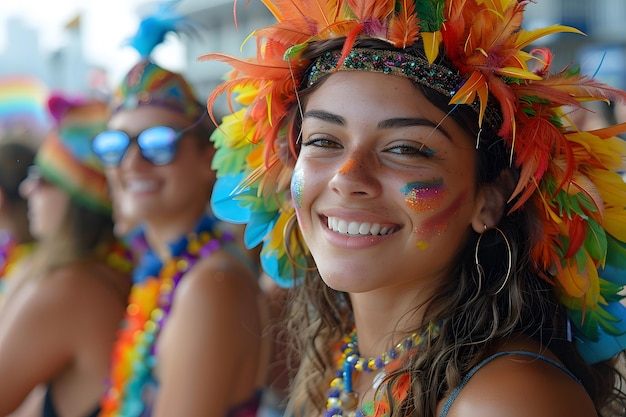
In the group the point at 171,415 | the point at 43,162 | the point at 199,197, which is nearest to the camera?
the point at 171,415

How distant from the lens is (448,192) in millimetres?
1669

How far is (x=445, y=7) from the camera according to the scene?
1.67m

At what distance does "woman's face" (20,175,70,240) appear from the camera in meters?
3.42

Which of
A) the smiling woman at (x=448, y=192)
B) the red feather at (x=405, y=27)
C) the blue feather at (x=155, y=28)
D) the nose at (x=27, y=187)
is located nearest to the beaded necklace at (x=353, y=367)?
the smiling woman at (x=448, y=192)

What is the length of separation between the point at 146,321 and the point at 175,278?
0.21m

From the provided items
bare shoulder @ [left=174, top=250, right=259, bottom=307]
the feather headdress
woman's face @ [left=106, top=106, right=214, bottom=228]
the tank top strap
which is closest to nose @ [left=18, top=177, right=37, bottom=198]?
woman's face @ [left=106, top=106, right=214, bottom=228]

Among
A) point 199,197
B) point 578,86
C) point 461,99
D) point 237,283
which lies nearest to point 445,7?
point 461,99

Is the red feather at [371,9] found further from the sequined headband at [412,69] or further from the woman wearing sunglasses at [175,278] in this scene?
the woman wearing sunglasses at [175,278]

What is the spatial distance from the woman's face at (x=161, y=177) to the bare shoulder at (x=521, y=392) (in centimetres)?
179

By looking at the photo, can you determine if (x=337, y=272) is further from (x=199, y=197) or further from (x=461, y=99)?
(x=199, y=197)

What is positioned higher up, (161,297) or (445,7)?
(445,7)

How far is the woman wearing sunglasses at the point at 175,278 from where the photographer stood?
2.56 m

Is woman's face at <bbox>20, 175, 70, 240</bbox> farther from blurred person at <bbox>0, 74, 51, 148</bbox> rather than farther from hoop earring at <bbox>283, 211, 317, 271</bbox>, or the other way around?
hoop earring at <bbox>283, 211, 317, 271</bbox>

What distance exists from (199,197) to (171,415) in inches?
36.6
